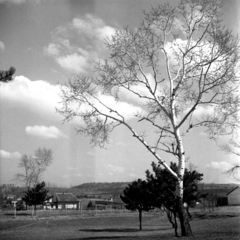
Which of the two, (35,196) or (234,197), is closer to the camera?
(35,196)

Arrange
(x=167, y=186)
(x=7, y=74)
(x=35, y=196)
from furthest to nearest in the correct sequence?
(x=35, y=196)
(x=167, y=186)
(x=7, y=74)

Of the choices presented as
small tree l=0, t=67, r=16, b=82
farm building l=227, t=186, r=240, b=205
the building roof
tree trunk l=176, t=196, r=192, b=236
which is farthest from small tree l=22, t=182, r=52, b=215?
small tree l=0, t=67, r=16, b=82

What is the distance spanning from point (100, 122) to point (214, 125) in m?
4.40

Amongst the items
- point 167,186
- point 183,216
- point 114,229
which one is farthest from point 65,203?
point 183,216

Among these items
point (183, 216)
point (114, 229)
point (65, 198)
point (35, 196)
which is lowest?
point (114, 229)

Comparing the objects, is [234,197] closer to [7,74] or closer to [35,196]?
[35,196]

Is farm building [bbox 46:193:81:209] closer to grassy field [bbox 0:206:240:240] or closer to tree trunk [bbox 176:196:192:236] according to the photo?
grassy field [bbox 0:206:240:240]

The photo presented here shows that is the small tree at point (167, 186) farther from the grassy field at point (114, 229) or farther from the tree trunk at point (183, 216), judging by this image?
the tree trunk at point (183, 216)

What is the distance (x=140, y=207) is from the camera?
104ft

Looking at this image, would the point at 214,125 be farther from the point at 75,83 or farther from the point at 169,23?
the point at 75,83

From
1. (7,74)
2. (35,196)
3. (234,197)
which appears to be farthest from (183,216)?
(234,197)

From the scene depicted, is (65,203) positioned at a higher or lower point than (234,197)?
lower

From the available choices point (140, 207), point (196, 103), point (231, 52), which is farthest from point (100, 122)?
point (140, 207)

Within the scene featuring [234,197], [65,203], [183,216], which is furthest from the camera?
[65,203]
